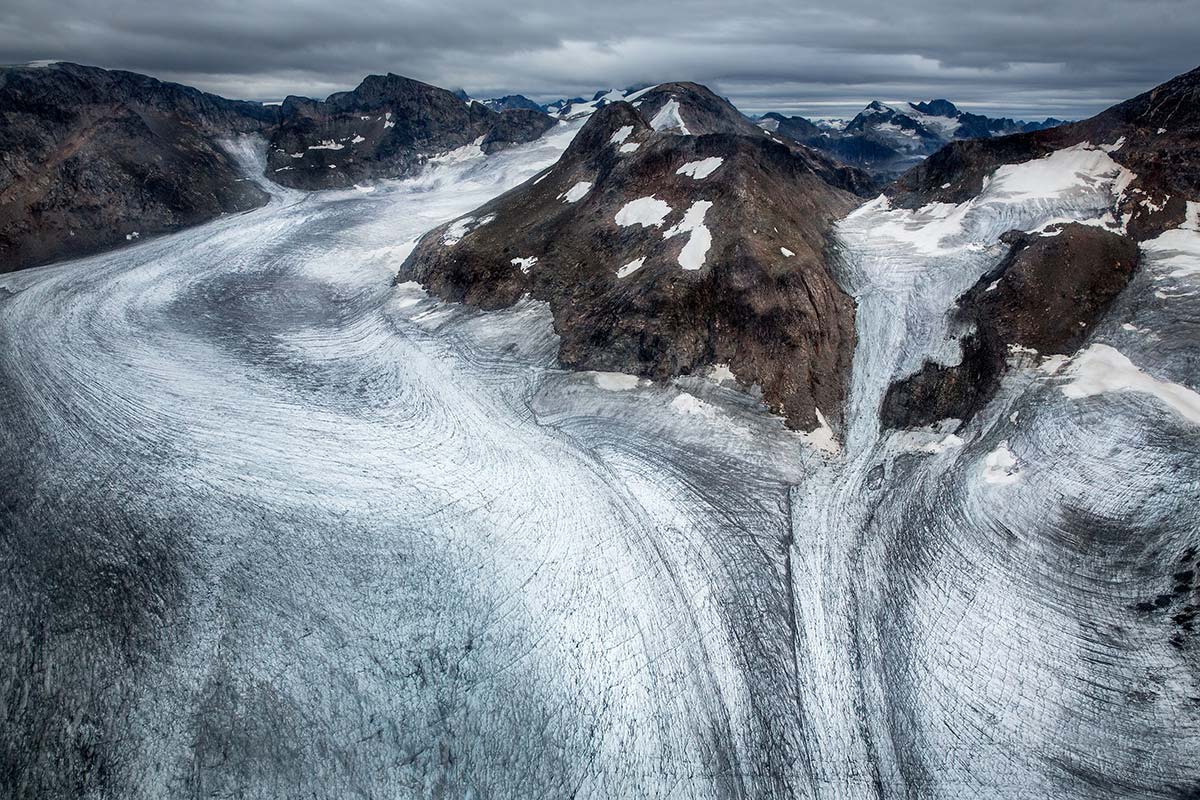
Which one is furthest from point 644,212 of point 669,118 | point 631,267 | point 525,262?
point 669,118

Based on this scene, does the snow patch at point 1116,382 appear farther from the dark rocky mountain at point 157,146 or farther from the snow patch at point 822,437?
the dark rocky mountain at point 157,146

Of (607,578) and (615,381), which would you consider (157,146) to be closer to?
(615,381)

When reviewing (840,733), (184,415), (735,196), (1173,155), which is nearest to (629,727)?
(840,733)

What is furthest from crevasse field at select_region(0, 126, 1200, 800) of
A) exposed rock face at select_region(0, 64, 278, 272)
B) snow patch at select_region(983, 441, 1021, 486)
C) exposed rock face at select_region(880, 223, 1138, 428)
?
exposed rock face at select_region(0, 64, 278, 272)

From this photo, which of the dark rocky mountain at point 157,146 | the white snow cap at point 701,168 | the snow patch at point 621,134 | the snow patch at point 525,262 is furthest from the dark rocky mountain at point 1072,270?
the dark rocky mountain at point 157,146

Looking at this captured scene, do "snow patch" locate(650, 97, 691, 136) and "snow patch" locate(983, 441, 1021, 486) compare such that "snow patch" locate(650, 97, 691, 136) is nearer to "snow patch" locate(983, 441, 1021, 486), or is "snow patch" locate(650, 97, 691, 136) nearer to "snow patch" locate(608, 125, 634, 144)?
"snow patch" locate(608, 125, 634, 144)

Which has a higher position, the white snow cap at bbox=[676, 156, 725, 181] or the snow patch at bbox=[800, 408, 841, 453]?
the white snow cap at bbox=[676, 156, 725, 181]
